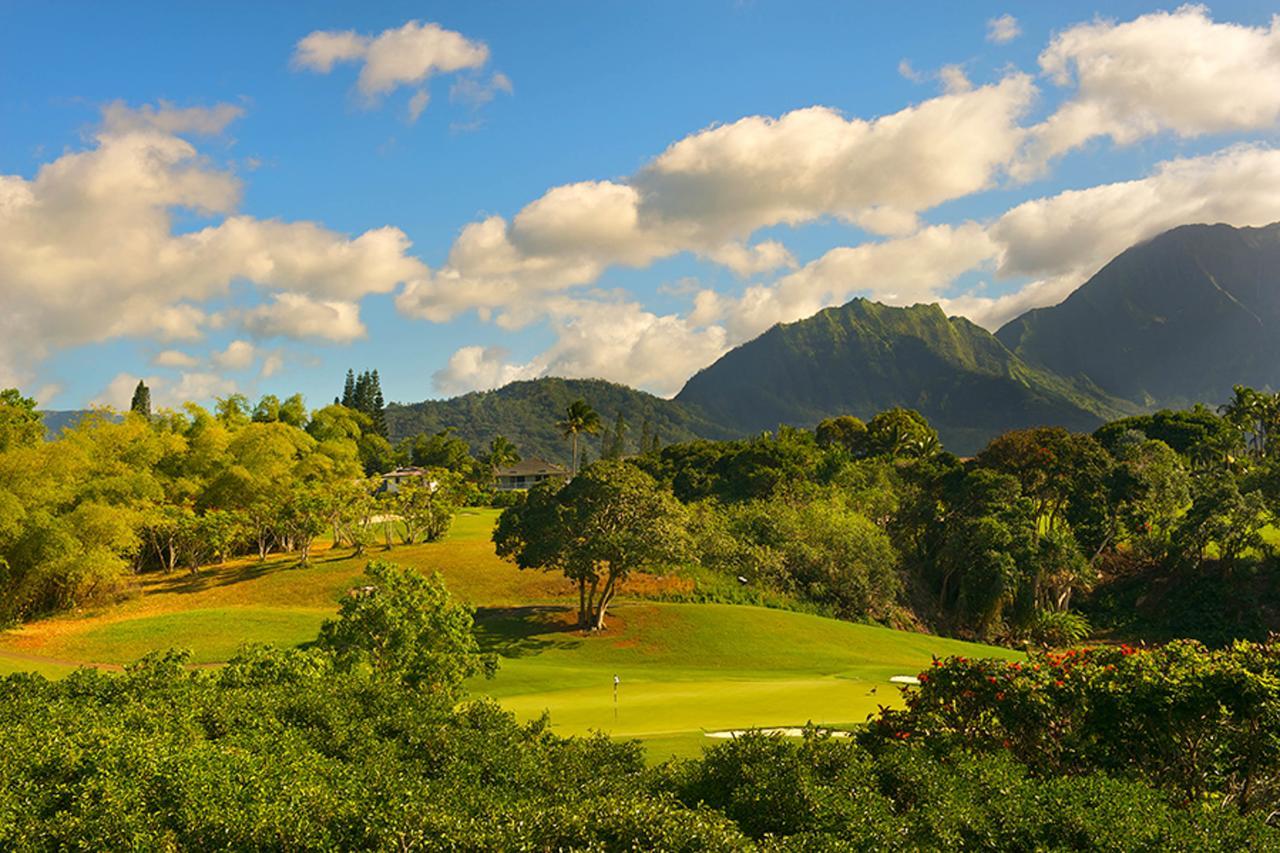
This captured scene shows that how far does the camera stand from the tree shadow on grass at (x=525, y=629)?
33812 mm

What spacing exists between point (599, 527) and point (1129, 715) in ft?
85.1

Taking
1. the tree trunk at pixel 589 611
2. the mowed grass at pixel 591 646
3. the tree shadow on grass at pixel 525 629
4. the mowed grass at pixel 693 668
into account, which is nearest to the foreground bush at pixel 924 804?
the mowed grass at pixel 693 668

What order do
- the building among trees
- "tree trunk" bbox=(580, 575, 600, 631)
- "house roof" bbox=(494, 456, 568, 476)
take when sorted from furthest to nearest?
the building among trees → "house roof" bbox=(494, 456, 568, 476) → "tree trunk" bbox=(580, 575, 600, 631)

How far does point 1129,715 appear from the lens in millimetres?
10328

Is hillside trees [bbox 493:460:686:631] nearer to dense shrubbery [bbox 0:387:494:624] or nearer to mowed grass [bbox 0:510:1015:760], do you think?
mowed grass [bbox 0:510:1015:760]

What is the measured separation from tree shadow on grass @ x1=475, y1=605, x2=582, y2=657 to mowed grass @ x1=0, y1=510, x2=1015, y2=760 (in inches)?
3.9

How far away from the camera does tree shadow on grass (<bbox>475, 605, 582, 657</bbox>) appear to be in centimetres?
3381

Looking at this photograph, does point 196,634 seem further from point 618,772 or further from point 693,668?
point 618,772

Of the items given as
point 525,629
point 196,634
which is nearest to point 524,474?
point 525,629

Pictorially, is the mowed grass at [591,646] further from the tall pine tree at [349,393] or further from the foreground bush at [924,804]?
the tall pine tree at [349,393]

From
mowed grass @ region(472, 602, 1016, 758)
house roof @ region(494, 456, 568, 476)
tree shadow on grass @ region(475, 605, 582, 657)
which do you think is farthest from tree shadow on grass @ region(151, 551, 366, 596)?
house roof @ region(494, 456, 568, 476)

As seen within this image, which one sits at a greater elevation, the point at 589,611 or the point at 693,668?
the point at 589,611

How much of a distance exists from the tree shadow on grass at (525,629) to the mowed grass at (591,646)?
0.10 m

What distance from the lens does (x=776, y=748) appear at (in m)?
9.96
